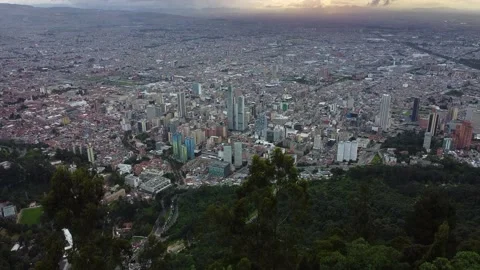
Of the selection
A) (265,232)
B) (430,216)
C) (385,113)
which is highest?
(265,232)

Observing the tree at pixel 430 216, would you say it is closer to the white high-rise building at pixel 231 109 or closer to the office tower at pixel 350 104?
the white high-rise building at pixel 231 109

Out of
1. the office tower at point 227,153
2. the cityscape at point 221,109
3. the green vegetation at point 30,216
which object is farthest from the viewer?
the office tower at point 227,153

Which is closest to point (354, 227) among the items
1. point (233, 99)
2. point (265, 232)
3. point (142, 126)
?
point (265, 232)

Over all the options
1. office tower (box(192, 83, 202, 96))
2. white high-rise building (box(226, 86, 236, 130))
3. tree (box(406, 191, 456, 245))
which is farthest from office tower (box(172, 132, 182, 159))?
office tower (box(192, 83, 202, 96))

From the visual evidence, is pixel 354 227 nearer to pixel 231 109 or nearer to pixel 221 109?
pixel 231 109

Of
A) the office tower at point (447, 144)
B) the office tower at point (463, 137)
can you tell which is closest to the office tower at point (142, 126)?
the office tower at point (447, 144)

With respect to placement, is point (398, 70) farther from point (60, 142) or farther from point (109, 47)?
point (109, 47)

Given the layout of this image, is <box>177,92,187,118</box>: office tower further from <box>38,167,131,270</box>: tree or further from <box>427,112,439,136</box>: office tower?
<box>38,167,131,270</box>: tree
